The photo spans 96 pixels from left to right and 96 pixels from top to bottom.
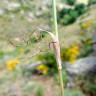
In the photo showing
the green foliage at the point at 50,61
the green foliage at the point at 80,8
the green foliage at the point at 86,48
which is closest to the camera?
the green foliage at the point at 50,61

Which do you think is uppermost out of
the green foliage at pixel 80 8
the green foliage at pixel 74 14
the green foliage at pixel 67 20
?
the green foliage at pixel 80 8

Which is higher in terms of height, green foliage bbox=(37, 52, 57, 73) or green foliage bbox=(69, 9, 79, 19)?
green foliage bbox=(69, 9, 79, 19)

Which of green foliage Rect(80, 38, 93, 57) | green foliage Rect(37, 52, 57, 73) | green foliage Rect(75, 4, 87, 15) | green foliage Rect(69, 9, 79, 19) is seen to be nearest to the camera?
green foliage Rect(37, 52, 57, 73)

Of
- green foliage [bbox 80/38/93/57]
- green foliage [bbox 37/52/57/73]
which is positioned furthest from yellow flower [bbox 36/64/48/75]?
green foliage [bbox 80/38/93/57]

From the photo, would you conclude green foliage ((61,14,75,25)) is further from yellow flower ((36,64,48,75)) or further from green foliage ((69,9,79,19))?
yellow flower ((36,64,48,75))

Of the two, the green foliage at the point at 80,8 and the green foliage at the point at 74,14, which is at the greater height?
the green foliage at the point at 80,8

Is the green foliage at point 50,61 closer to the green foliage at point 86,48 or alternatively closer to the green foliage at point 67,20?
the green foliage at point 86,48

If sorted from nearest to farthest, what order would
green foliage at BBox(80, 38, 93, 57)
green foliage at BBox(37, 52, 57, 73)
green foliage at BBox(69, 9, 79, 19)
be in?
green foliage at BBox(37, 52, 57, 73)
green foliage at BBox(80, 38, 93, 57)
green foliage at BBox(69, 9, 79, 19)

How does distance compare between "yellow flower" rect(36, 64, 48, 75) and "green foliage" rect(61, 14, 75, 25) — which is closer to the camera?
"yellow flower" rect(36, 64, 48, 75)

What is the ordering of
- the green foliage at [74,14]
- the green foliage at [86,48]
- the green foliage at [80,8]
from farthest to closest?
the green foliage at [80,8]
the green foliage at [74,14]
the green foliage at [86,48]

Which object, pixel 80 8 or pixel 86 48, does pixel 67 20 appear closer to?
pixel 80 8

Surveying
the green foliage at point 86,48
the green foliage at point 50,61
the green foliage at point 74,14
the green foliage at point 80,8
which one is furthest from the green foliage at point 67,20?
the green foliage at point 50,61

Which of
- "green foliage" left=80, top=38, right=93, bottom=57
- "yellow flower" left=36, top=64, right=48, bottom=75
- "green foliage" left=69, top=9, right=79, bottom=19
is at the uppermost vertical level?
"green foliage" left=69, top=9, right=79, bottom=19
